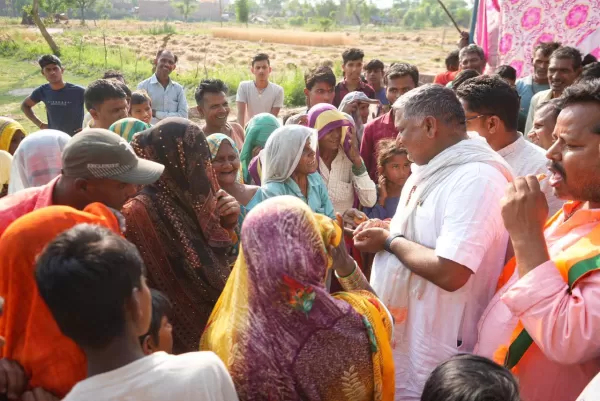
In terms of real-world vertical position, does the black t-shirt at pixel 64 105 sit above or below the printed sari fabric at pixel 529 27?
below

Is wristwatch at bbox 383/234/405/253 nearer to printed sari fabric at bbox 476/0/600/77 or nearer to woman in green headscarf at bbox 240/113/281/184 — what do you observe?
woman in green headscarf at bbox 240/113/281/184

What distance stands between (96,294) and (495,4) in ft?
24.3

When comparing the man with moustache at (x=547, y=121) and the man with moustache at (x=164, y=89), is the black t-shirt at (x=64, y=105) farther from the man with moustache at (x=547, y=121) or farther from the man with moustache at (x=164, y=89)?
the man with moustache at (x=547, y=121)

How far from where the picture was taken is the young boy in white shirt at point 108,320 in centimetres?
143

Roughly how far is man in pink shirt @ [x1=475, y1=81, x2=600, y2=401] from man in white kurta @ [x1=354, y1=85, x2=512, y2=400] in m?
0.24

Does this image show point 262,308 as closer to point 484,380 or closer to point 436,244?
point 484,380

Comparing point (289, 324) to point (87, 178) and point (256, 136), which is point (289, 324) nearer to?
point (87, 178)

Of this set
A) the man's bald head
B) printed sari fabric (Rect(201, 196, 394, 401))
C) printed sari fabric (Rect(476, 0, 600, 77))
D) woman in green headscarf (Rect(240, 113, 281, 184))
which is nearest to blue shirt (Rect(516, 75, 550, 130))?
printed sari fabric (Rect(476, 0, 600, 77))

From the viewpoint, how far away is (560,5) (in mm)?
6590

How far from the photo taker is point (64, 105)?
708cm

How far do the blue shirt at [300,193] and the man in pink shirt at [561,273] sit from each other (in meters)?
1.64

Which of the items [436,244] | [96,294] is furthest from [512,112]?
[96,294]

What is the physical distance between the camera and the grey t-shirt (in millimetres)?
6914

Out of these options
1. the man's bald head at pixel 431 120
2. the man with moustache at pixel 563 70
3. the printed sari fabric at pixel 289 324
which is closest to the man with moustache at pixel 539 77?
the man with moustache at pixel 563 70
